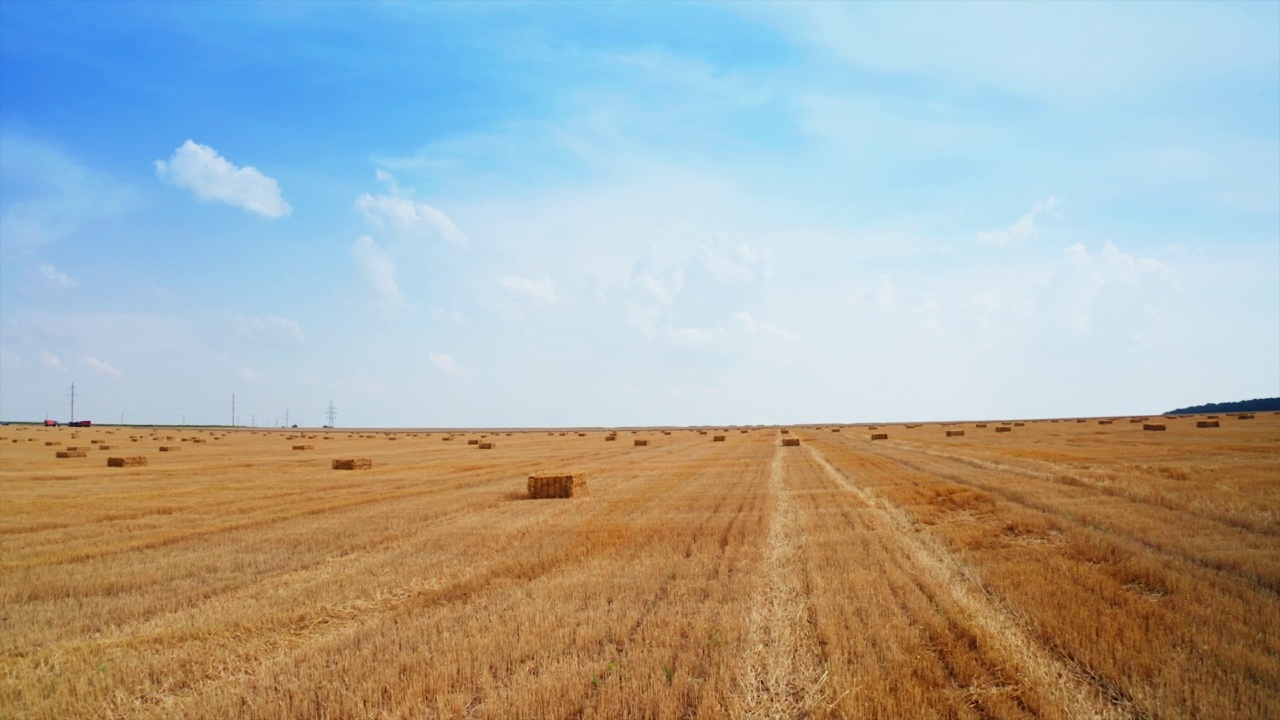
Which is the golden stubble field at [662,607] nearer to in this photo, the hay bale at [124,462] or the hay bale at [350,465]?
the hay bale at [350,465]

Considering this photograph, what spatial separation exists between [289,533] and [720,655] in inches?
407

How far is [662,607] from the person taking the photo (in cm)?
825

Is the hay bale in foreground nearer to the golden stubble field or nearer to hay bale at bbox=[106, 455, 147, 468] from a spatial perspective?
the golden stubble field

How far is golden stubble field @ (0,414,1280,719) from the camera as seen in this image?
5.89m

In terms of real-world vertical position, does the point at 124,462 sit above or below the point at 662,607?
above

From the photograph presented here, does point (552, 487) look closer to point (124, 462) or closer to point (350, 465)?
point (350, 465)

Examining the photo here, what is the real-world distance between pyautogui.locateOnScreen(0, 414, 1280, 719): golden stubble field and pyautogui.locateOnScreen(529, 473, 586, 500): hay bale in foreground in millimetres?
1898

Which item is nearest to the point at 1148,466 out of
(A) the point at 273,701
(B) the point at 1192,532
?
(B) the point at 1192,532

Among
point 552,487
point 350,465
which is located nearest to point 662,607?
point 552,487

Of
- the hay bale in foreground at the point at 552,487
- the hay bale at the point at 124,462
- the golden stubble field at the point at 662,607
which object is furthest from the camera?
the hay bale at the point at 124,462

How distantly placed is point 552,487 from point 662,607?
1153 centimetres

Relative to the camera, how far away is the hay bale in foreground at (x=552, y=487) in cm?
1934

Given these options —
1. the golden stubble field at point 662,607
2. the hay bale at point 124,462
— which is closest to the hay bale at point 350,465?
the hay bale at point 124,462

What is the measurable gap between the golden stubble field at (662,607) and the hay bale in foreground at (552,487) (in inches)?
74.7
